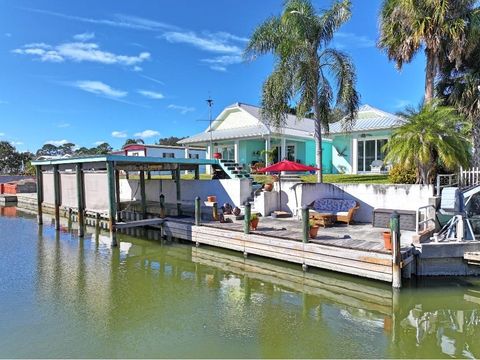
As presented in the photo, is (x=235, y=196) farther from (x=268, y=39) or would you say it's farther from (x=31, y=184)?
(x=31, y=184)

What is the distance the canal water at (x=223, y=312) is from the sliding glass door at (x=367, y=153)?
14564 mm

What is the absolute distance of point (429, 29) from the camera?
15375 millimetres

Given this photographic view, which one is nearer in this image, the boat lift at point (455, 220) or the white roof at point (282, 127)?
the boat lift at point (455, 220)

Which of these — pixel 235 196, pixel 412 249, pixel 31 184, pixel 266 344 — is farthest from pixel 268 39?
pixel 31 184

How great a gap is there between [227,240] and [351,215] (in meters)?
4.59

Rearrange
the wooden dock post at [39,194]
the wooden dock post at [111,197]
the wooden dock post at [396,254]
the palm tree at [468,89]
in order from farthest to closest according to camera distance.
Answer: the wooden dock post at [39,194]
the palm tree at [468,89]
the wooden dock post at [111,197]
the wooden dock post at [396,254]

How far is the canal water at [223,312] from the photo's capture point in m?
6.07

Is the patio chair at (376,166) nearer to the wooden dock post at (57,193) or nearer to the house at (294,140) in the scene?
the house at (294,140)

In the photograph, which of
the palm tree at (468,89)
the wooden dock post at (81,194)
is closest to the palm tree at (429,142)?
the palm tree at (468,89)

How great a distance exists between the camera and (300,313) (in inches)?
298

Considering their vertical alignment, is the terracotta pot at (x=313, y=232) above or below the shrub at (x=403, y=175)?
below

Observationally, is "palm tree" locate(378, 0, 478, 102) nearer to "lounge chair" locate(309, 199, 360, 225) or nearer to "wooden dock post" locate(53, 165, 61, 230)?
"lounge chair" locate(309, 199, 360, 225)

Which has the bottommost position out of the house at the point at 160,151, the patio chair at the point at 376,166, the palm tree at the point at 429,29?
the patio chair at the point at 376,166

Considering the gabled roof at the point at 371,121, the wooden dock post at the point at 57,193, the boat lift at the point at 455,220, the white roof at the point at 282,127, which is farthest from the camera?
the white roof at the point at 282,127
